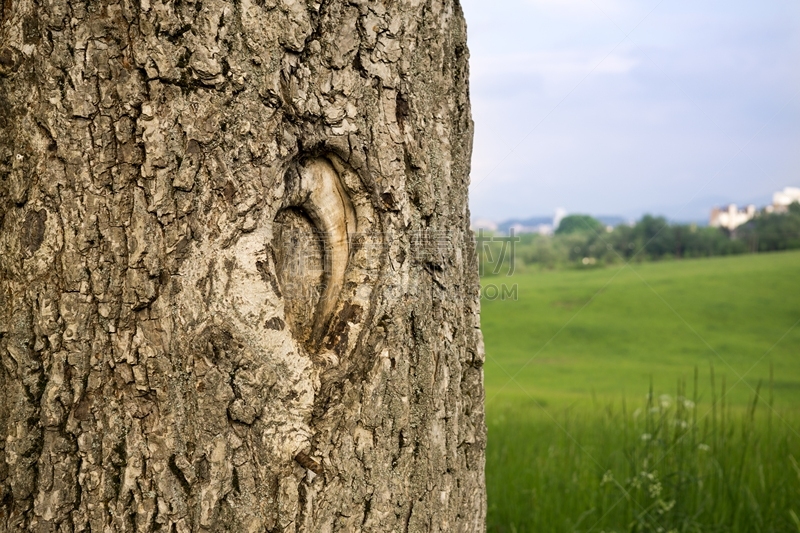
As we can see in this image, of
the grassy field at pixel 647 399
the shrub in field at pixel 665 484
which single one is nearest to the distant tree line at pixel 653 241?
the grassy field at pixel 647 399

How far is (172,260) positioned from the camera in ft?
3.55

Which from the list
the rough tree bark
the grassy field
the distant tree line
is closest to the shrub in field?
the grassy field

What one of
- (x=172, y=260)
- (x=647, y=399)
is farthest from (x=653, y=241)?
(x=172, y=260)

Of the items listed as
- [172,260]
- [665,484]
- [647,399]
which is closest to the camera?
[172,260]

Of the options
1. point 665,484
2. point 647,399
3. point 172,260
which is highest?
point 172,260

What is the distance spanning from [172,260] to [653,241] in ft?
47.5

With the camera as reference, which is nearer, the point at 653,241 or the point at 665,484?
the point at 665,484

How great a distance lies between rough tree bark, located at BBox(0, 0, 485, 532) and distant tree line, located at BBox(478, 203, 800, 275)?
36.9 ft

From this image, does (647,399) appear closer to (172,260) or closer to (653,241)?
(172,260)

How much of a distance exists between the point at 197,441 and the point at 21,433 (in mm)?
343

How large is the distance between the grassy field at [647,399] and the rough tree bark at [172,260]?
2.10 m

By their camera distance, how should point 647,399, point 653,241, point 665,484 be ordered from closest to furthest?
point 665,484
point 647,399
point 653,241

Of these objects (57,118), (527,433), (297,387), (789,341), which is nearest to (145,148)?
(57,118)

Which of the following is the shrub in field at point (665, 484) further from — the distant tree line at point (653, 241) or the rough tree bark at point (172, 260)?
the distant tree line at point (653, 241)
